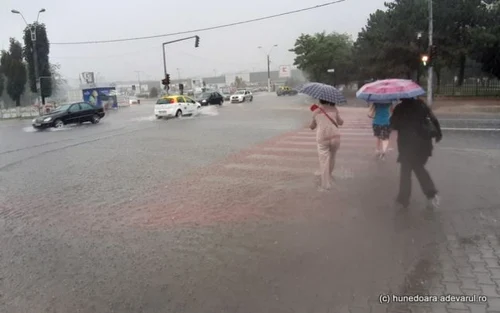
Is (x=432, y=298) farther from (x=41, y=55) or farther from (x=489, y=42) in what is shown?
(x=41, y=55)

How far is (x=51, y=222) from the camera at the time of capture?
6441 mm

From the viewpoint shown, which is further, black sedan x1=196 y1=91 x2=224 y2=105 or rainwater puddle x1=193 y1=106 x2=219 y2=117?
black sedan x1=196 y1=91 x2=224 y2=105

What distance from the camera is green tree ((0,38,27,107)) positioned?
150ft

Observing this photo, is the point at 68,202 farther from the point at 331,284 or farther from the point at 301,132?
the point at 301,132

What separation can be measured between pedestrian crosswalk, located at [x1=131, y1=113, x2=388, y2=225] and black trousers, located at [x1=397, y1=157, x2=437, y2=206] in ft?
5.52

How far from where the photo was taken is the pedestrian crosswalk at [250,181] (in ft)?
21.4

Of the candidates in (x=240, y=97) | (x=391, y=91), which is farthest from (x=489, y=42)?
(x=240, y=97)

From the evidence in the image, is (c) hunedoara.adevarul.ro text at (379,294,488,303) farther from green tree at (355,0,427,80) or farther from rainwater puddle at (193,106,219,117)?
green tree at (355,0,427,80)

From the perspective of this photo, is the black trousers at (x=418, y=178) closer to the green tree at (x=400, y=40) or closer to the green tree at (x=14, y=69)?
the green tree at (x=400, y=40)

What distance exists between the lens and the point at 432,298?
3740mm

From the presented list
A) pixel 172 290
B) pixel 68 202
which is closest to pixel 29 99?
pixel 68 202

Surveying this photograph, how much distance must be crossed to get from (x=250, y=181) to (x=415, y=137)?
3427 mm

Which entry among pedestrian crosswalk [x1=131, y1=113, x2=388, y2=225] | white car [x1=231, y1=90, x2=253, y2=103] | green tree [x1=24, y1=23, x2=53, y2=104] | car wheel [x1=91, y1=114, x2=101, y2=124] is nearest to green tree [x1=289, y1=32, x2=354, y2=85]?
white car [x1=231, y1=90, x2=253, y2=103]

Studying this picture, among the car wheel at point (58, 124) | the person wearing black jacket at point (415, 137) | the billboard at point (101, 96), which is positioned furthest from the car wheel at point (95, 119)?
the person wearing black jacket at point (415, 137)
